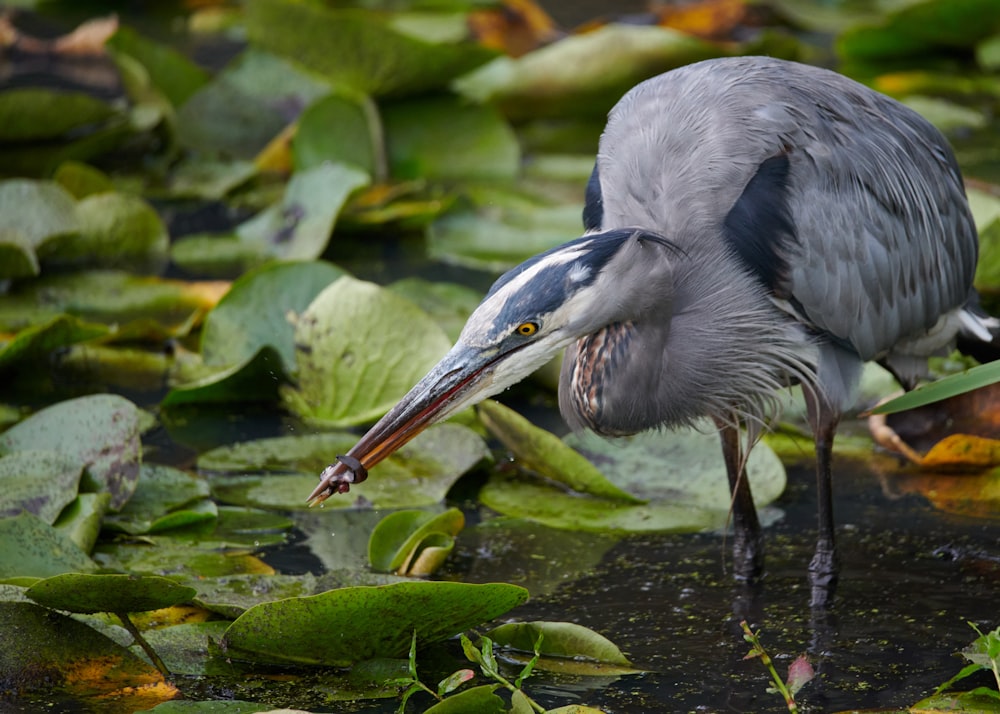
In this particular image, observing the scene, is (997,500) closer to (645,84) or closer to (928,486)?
(928,486)

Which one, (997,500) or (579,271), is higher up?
(579,271)

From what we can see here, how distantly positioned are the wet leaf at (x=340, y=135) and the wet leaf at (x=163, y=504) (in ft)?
8.64

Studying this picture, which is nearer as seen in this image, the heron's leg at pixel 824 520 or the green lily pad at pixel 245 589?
the green lily pad at pixel 245 589

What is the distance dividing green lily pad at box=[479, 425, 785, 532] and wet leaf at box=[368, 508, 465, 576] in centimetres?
41

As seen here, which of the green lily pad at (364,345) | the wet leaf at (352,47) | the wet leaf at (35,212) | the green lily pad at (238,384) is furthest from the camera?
the wet leaf at (352,47)

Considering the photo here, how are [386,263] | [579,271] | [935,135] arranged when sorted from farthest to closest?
[386,263], [935,135], [579,271]

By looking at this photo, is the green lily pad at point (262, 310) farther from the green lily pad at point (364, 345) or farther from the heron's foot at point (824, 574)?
the heron's foot at point (824, 574)

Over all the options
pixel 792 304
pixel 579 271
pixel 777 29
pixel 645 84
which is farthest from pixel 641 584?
pixel 777 29

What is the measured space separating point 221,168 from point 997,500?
4.45m

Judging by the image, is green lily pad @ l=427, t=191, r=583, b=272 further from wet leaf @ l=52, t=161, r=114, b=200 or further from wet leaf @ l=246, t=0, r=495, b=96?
wet leaf @ l=52, t=161, r=114, b=200

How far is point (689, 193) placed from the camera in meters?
3.41

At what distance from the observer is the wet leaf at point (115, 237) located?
574 cm

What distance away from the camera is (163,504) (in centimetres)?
392

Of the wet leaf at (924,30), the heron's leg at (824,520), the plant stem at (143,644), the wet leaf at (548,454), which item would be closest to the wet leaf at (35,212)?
the wet leaf at (548,454)
